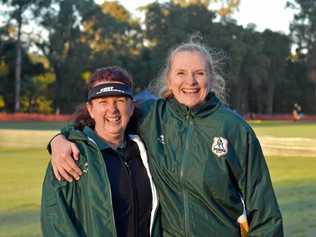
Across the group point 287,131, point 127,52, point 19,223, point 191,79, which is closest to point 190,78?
point 191,79

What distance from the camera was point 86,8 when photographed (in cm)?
5653

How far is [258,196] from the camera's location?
110 inches

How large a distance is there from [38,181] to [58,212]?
324 inches

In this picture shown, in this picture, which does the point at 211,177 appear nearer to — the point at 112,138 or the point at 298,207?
the point at 112,138

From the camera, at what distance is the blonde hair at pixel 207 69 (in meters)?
2.90

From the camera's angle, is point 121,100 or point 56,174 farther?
point 121,100

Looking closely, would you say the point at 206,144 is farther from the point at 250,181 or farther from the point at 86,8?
the point at 86,8

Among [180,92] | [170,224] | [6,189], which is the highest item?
[180,92]

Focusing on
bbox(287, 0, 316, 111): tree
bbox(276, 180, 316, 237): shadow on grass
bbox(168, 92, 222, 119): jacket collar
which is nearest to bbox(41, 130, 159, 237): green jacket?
bbox(168, 92, 222, 119): jacket collar

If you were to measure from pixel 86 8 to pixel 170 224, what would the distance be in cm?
5516

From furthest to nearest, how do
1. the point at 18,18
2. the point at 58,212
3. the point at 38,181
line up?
1. the point at 18,18
2. the point at 38,181
3. the point at 58,212

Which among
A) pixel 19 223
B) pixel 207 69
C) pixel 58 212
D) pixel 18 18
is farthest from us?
pixel 18 18

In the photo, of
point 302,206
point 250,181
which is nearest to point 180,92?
point 250,181

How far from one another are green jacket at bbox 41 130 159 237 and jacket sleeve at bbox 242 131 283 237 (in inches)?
25.5
